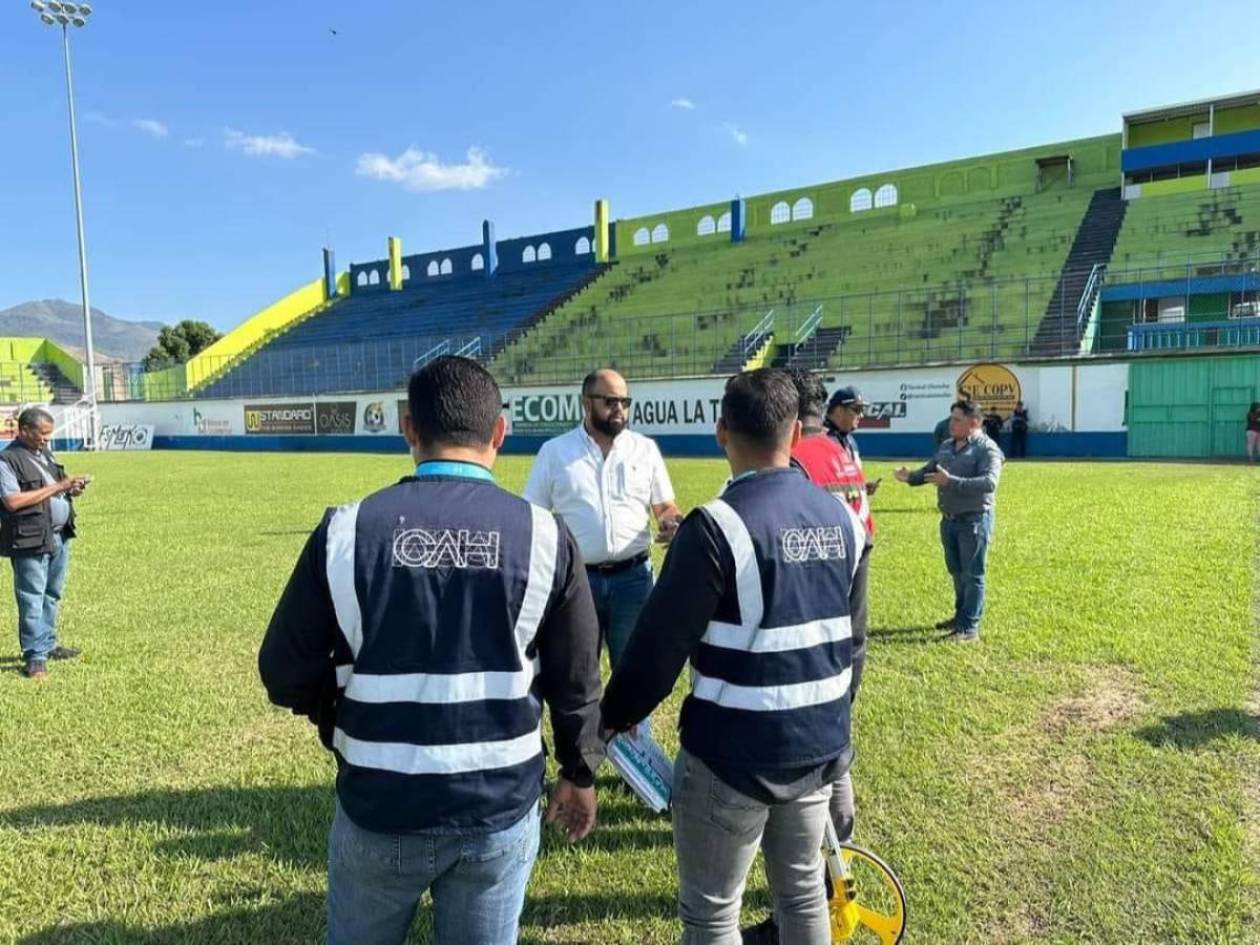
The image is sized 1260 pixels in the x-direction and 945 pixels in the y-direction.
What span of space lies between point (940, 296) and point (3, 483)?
90.8 ft

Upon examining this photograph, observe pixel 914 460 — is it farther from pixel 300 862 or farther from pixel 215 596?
pixel 300 862

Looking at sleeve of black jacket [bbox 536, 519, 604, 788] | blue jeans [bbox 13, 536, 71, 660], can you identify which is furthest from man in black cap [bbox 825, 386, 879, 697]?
blue jeans [bbox 13, 536, 71, 660]

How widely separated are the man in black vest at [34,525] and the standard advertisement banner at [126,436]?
40.0 metres

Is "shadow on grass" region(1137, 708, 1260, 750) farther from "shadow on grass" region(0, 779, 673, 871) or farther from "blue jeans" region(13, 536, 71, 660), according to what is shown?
"blue jeans" region(13, 536, 71, 660)

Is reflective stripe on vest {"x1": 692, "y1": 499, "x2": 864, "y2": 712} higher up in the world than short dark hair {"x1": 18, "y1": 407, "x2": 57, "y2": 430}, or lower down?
lower down

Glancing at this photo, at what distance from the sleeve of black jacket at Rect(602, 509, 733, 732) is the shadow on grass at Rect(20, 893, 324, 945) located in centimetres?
179

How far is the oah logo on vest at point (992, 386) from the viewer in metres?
23.5

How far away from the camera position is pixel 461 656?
179cm

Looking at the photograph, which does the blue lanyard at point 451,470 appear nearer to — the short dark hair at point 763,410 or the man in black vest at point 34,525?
the short dark hair at point 763,410

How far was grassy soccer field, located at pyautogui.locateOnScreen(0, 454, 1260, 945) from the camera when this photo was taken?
316cm

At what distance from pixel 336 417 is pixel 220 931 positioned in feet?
117

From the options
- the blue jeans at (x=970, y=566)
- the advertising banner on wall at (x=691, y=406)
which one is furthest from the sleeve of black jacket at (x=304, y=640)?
the advertising banner on wall at (x=691, y=406)

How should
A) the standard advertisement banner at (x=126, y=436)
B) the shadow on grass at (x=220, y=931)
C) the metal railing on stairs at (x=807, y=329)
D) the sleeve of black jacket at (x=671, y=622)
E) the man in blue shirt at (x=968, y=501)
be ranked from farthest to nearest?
the standard advertisement banner at (x=126, y=436), the metal railing on stairs at (x=807, y=329), the man in blue shirt at (x=968, y=501), the shadow on grass at (x=220, y=931), the sleeve of black jacket at (x=671, y=622)

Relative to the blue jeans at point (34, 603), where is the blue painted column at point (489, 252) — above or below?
above
